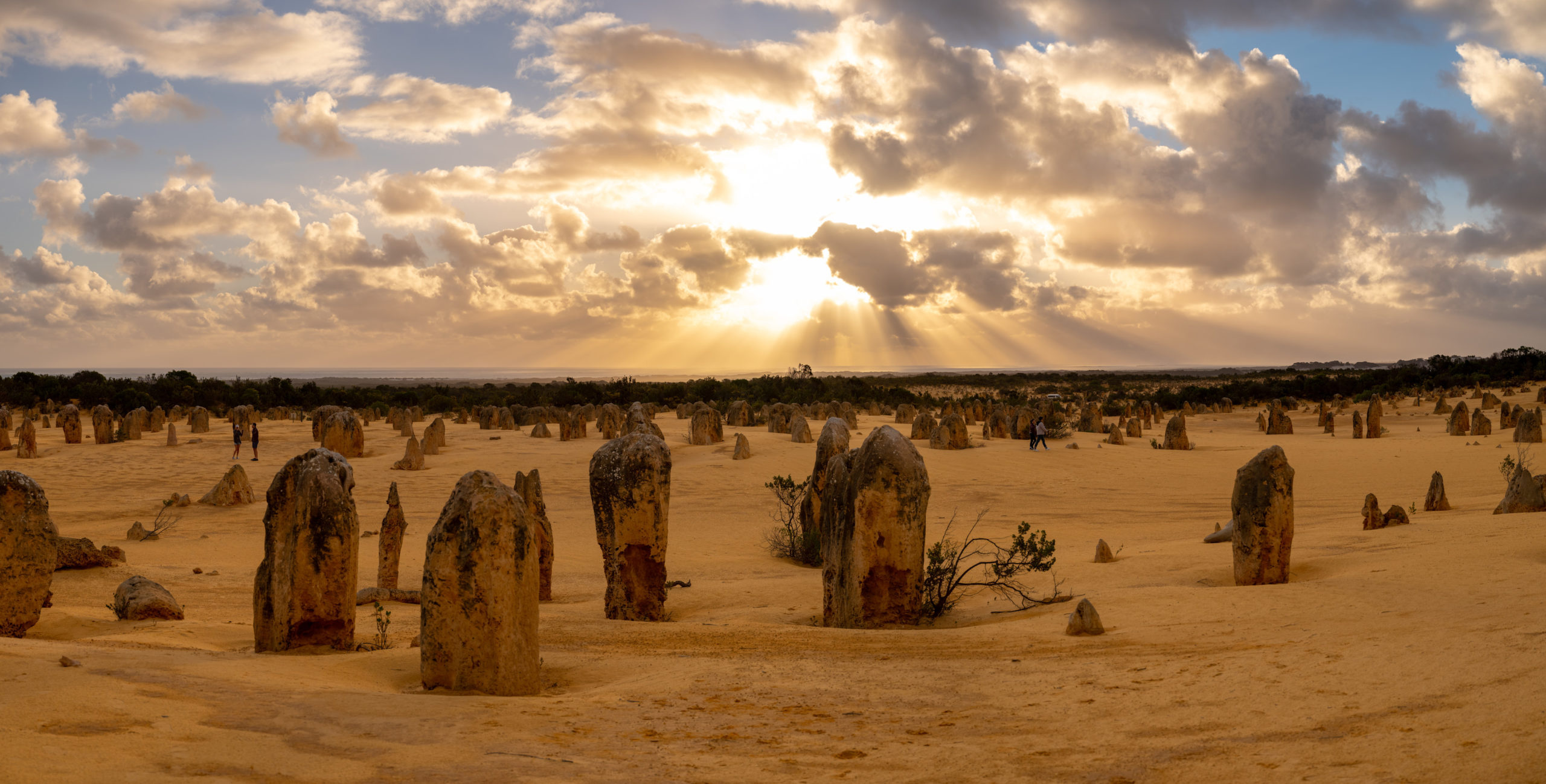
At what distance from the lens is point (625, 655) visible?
770 centimetres


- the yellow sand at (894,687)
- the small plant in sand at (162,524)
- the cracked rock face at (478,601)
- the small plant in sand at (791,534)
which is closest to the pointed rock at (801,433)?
the small plant in sand at (791,534)

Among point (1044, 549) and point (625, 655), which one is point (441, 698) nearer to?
point (625, 655)

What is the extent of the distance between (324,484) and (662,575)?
11.9 ft

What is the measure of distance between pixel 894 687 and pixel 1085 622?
2267mm

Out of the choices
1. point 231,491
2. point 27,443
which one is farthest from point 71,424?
point 231,491

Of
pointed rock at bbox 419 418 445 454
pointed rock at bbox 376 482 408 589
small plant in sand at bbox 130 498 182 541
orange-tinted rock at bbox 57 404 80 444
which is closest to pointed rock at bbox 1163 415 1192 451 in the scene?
pointed rock at bbox 419 418 445 454

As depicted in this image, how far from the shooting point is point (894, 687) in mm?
6316

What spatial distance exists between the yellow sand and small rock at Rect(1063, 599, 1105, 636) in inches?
7.2

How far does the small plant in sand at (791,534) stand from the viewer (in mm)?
14977

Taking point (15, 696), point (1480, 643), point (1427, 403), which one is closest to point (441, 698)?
point (15, 696)

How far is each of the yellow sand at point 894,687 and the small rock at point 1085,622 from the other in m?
0.18

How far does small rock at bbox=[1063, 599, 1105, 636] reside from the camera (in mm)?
7684

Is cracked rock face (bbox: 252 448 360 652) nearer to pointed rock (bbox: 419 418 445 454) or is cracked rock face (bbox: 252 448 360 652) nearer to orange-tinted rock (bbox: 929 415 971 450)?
pointed rock (bbox: 419 418 445 454)

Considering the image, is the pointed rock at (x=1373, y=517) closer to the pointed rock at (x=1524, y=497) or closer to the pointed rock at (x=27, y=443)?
the pointed rock at (x=1524, y=497)
